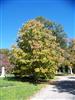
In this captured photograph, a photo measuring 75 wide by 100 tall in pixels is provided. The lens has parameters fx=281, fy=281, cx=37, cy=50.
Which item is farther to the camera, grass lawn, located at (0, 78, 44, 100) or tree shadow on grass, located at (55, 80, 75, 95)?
tree shadow on grass, located at (55, 80, 75, 95)

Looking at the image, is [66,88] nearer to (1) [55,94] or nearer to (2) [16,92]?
(1) [55,94]

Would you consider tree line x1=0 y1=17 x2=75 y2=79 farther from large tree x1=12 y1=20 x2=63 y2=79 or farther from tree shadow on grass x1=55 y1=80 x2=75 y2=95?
tree shadow on grass x1=55 y1=80 x2=75 y2=95

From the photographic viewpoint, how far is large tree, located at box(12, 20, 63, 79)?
93.4 ft

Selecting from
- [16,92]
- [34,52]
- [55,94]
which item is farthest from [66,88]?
[34,52]

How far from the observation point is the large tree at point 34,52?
2845cm

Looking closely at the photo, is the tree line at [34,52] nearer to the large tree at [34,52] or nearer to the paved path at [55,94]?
the large tree at [34,52]

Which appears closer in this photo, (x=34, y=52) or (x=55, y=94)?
(x=55, y=94)

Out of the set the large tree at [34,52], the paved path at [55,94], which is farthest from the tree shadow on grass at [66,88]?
the large tree at [34,52]

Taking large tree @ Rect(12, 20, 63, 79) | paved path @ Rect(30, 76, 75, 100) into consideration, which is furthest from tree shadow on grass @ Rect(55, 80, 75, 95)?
large tree @ Rect(12, 20, 63, 79)

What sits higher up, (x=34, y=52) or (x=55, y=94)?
(x=34, y=52)

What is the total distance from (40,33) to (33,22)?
176 cm

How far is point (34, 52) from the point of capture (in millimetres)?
28375

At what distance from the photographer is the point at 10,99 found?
14.9 metres

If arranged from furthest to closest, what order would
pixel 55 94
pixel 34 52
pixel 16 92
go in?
1. pixel 34 52
2. pixel 16 92
3. pixel 55 94
